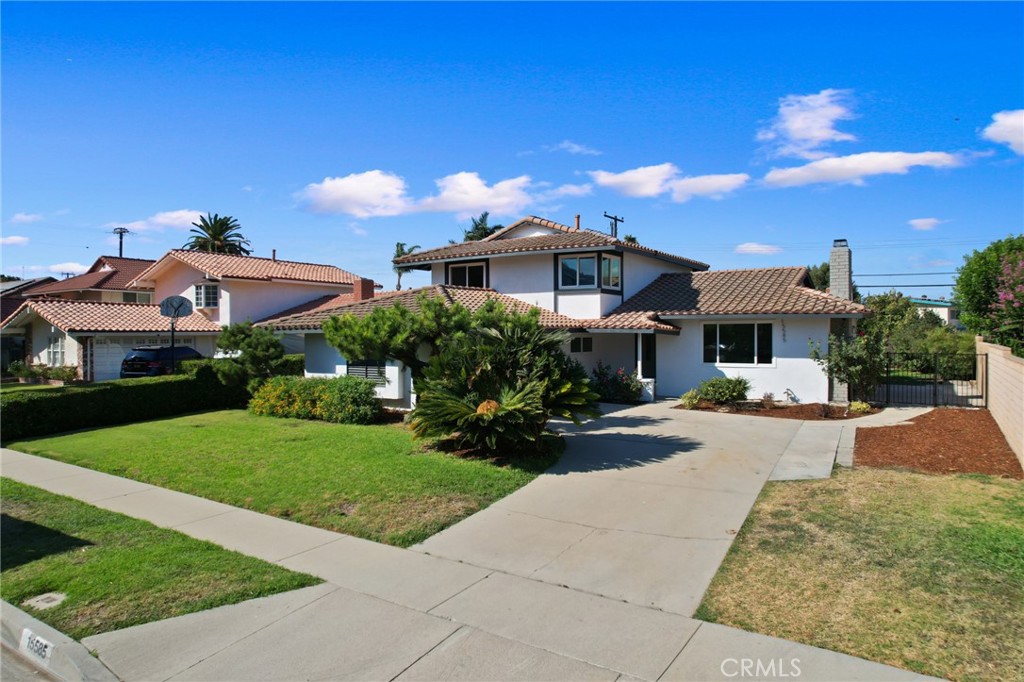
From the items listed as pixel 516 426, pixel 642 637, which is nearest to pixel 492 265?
pixel 516 426

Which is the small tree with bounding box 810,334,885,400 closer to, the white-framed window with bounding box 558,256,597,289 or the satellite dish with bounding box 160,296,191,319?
the white-framed window with bounding box 558,256,597,289

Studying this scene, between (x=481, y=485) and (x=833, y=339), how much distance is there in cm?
1235

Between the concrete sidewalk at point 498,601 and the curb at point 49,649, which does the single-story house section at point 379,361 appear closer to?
the concrete sidewalk at point 498,601

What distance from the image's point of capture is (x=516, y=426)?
34.9 feet

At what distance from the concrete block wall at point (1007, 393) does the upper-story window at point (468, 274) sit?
15.0 m

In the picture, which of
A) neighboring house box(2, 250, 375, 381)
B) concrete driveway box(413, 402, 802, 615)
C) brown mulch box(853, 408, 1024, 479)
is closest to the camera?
concrete driveway box(413, 402, 802, 615)

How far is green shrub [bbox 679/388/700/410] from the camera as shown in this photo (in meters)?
17.9

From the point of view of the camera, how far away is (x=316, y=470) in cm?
1055

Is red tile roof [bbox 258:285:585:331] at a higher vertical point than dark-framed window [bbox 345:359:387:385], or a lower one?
higher

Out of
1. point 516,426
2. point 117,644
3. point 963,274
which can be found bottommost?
point 117,644

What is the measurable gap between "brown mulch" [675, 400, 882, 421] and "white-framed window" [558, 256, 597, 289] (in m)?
5.36

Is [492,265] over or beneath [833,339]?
over

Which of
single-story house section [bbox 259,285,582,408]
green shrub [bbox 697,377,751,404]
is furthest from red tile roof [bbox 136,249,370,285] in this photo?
green shrub [bbox 697,377,751,404]

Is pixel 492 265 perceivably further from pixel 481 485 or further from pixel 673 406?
pixel 481 485
